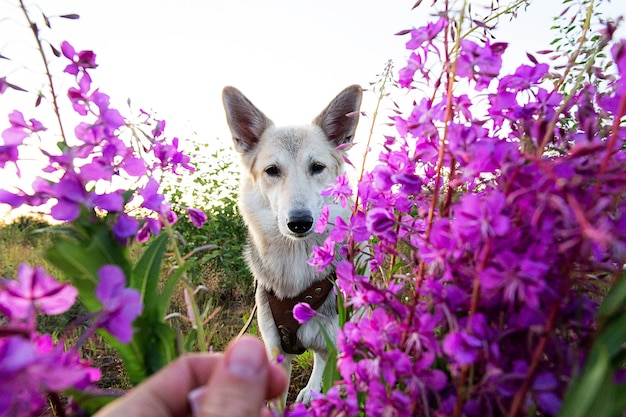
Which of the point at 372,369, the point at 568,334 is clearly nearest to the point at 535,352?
the point at 568,334

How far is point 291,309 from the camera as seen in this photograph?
280 centimetres

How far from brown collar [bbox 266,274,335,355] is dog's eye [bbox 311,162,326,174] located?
1.02 m

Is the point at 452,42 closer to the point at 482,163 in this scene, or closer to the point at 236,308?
the point at 482,163

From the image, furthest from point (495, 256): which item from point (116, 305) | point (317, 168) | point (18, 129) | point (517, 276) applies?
point (317, 168)

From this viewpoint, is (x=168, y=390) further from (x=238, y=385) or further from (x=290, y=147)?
(x=290, y=147)

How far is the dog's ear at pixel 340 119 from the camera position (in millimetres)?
3453

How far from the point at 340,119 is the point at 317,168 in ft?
1.58

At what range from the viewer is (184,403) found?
0.71 metres

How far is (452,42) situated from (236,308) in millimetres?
5101

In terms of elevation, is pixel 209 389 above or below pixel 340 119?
below

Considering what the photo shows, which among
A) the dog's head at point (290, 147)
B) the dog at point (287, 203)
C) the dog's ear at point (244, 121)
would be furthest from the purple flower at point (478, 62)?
the dog's ear at point (244, 121)

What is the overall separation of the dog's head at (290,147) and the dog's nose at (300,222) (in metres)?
0.21

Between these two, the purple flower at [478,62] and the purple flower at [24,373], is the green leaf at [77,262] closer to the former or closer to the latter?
the purple flower at [24,373]

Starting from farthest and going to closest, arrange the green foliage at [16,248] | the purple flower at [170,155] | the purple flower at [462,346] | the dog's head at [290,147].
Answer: the green foliage at [16,248], the dog's head at [290,147], the purple flower at [170,155], the purple flower at [462,346]
